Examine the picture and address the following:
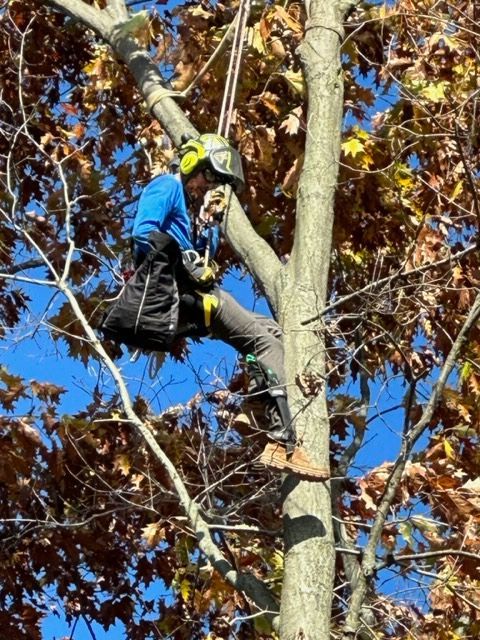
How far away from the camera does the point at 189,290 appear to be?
590cm

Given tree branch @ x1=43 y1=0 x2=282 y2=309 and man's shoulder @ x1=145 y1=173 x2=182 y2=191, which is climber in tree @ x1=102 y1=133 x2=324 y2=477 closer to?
man's shoulder @ x1=145 y1=173 x2=182 y2=191

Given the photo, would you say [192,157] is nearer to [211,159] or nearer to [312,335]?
[211,159]

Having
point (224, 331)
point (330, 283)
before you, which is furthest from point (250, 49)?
point (224, 331)

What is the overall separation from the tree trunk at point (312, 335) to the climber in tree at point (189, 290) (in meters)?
0.15

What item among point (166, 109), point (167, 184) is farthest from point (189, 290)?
point (166, 109)

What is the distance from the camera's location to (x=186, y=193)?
20.3 feet

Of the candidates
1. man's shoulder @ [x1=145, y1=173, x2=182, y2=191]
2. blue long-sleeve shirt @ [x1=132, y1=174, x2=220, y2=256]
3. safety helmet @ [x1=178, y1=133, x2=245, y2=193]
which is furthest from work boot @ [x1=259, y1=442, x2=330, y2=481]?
safety helmet @ [x1=178, y1=133, x2=245, y2=193]

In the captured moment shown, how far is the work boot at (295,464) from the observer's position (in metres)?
5.11

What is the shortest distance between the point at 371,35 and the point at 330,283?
187 cm

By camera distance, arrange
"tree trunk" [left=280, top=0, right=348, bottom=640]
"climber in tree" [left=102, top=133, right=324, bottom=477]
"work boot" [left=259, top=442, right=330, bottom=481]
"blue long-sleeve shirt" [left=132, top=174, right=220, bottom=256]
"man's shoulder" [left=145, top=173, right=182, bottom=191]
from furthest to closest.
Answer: "man's shoulder" [left=145, top=173, right=182, bottom=191], "blue long-sleeve shirt" [left=132, top=174, right=220, bottom=256], "climber in tree" [left=102, top=133, right=324, bottom=477], "work boot" [left=259, top=442, right=330, bottom=481], "tree trunk" [left=280, top=0, right=348, bottom=640]

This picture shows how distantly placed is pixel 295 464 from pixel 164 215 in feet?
4.84

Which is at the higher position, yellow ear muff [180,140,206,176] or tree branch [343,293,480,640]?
yellow ear muff [180,140,206,176]

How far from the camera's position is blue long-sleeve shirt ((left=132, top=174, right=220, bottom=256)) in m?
5.80

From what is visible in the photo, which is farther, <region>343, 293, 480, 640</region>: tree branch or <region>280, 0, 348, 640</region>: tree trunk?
<region>280, 0, 348, 640</region>: tree trunk
